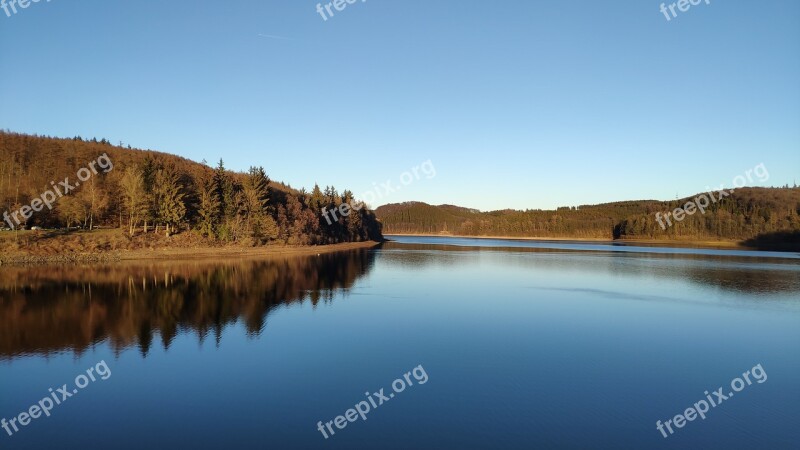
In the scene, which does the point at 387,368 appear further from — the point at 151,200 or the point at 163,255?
the point at 151,200

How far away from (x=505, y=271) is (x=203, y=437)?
41142mm

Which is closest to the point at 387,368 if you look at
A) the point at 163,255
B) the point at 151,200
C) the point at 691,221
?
the point at 163,255

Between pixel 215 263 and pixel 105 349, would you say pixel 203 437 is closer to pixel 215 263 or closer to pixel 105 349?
pixel 105 349

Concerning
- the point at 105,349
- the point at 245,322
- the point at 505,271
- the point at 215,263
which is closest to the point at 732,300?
the point at 505,271

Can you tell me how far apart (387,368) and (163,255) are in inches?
1877

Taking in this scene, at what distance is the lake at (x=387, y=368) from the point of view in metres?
10.7

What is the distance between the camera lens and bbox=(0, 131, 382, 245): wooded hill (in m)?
58.6

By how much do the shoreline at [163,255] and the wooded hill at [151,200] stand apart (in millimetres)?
2433

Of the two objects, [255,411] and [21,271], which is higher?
[21,271]

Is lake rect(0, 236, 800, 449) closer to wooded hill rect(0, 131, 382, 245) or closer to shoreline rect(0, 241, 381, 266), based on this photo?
shoreline rect(0, 241, 381, 266)

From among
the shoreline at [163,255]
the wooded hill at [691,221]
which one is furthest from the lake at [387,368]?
the wooded hill at [691,221]

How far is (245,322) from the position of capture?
22047mm

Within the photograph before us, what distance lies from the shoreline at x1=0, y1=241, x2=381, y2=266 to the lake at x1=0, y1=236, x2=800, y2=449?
654 inches

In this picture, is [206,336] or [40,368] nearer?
[40,368]
